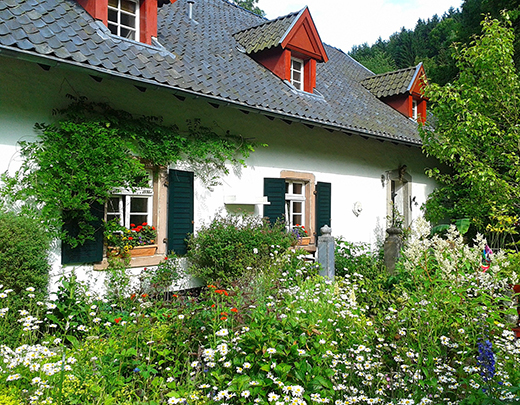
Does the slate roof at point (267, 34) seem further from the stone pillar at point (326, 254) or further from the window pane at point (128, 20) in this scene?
the stone pillar at point (326, 254)

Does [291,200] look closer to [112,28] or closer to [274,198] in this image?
[274,198]

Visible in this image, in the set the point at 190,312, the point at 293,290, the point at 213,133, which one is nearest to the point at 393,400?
the point at 190,312

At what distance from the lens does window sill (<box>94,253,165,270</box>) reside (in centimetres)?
552

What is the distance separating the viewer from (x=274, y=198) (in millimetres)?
7836

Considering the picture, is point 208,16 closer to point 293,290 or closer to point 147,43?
point 147,43

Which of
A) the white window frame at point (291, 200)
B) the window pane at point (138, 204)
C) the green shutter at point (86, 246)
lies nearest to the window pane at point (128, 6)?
the window pane at point (138, 204)

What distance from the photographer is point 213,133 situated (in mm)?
6785

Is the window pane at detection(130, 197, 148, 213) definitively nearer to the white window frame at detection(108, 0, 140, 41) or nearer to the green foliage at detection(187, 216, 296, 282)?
the green foliage at detection(187, 216, 296, 282)

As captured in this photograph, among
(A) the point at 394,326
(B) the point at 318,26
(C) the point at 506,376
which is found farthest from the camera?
(B) the point at 318,26

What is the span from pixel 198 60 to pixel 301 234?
378 centimetres

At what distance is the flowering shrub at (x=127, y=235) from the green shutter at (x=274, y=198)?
93.0 inches

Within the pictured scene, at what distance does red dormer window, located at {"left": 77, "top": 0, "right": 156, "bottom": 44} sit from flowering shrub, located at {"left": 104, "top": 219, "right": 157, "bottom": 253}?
2.88 m

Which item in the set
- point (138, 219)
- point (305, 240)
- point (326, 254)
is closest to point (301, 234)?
point (305, 240)

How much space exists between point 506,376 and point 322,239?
155 inches
